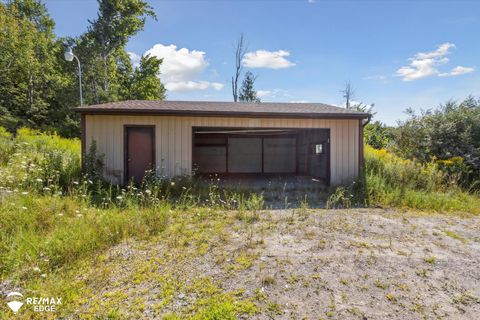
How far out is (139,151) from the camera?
287 inches

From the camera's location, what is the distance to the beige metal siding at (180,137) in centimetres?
707

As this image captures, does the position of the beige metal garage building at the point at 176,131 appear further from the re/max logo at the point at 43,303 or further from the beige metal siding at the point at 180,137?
the re/max logo at the point at 43,303

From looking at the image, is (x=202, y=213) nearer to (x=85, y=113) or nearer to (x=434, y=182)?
(x=85, y=113)

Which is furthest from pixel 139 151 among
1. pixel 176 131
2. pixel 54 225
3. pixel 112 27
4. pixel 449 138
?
pixel 112 27

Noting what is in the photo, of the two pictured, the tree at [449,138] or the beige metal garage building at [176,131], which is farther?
the tree at [449,138]

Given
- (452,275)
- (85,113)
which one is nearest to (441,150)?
(452,275)

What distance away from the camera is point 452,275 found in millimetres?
2846

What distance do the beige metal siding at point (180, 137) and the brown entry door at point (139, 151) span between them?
163 mm

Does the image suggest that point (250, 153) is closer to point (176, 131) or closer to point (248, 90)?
point (176, 131)

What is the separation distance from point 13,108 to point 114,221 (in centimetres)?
1603

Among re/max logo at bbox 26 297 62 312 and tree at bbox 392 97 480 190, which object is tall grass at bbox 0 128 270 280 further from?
tree at bbox 392 97 480 190

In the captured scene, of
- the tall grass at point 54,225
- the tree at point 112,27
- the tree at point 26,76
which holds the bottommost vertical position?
the tall grass at point 54,225

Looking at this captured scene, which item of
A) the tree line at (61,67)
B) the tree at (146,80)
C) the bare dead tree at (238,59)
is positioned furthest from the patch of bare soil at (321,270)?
the bare dead tree at (238,59)

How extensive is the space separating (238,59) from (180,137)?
19.1 m
